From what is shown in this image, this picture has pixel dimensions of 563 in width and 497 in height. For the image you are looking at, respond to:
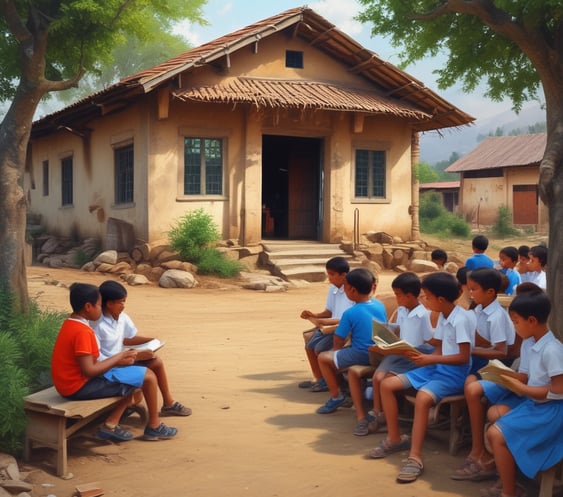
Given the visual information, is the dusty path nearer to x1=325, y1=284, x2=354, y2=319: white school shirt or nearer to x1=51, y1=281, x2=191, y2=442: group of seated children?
x1=51, y1=281, x2=191, y2=442: group of seated children

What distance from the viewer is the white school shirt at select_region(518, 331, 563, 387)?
3.90 meters

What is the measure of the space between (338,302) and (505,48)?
176 inches

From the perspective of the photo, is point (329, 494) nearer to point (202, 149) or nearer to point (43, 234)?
point (202, 149)

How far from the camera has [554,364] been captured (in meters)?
3.90

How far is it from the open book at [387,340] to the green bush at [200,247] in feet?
32.4

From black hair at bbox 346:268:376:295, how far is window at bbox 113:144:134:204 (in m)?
11.5

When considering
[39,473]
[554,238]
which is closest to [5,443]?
[39,473]

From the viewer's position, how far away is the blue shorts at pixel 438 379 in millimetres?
4649

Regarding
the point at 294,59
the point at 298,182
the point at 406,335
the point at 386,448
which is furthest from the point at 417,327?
the point at 298,182

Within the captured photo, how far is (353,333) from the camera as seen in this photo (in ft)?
18.7

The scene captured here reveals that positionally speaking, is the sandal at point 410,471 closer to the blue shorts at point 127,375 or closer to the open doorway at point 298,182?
the blue shorts at point 127,375

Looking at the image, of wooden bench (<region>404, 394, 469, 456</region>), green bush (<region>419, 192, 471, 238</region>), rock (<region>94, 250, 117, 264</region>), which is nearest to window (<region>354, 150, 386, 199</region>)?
rock (<region>94, 250, 117, 264</region>)

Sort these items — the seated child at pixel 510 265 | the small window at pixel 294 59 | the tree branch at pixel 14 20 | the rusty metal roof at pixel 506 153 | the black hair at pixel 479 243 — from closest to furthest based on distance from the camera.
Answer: the tree branch at pixel 14 20, the seated child at pixel 510 265, the black hair at pixel 479 243, the small window at pixel 294 59, the rusty metal roof at pixel 506 153

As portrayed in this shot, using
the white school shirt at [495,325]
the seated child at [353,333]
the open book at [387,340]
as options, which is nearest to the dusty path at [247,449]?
the seated child at [353,333]
